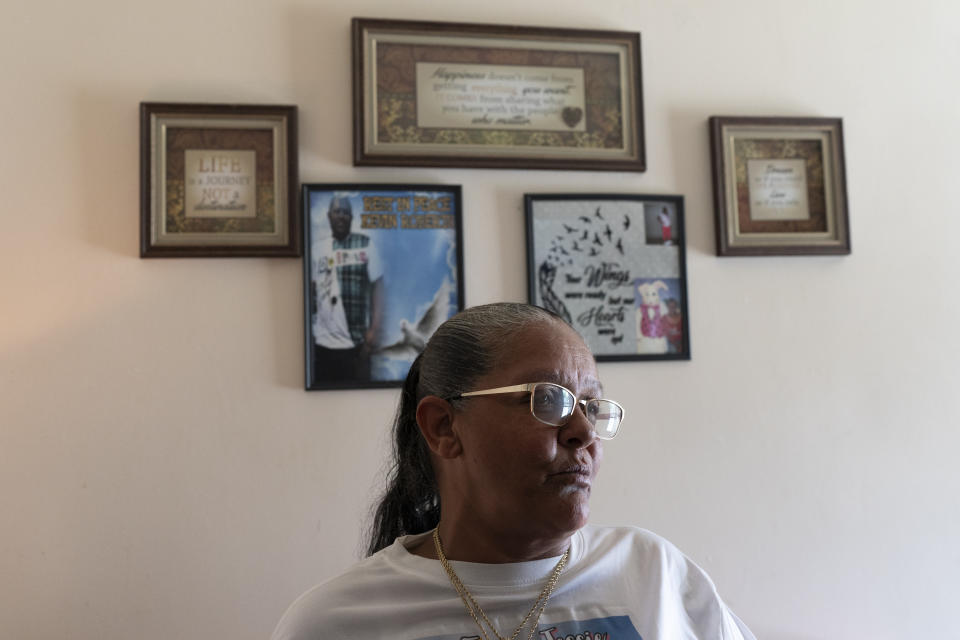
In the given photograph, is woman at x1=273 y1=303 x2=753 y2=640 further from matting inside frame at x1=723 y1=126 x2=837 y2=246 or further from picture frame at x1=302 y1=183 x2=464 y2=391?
matting inside frame at x1=723 y1=126 x2=837 y2=246

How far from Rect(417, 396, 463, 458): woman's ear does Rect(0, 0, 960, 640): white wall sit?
0.69 m

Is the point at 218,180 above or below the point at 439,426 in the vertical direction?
above

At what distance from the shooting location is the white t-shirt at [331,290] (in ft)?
6.48

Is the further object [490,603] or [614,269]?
[614,269]

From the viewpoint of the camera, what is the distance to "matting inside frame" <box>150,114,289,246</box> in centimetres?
196

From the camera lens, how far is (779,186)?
223 centimetres

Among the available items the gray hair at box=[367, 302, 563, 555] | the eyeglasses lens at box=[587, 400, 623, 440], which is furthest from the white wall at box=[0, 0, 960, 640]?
the eyeglasses lens at box=[587, 400, 623, 440]

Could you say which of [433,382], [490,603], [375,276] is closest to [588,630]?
[490,603]

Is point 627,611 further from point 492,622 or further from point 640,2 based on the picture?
point 640,2

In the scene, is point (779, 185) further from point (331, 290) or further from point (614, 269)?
point (331, 290)

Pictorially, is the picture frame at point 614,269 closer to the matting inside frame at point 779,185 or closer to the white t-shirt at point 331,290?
the matting inside frame at point 779,185

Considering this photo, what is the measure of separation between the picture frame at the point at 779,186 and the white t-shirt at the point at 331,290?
974 millimetres

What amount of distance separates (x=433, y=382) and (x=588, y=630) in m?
0.46

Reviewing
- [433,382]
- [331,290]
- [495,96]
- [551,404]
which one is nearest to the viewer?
[551,404]
